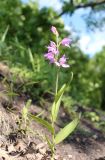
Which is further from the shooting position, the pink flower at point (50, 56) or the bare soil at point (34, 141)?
the bare soil at point (34, 141)

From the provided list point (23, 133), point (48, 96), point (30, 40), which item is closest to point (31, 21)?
point (30, 40)

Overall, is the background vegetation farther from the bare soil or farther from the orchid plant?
the orchid plant

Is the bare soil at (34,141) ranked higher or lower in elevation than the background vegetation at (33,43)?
lower

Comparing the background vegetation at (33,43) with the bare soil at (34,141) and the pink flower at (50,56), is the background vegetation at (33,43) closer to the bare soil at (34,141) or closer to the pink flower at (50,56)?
the bare soil at (34,141)

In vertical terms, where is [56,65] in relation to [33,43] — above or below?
above

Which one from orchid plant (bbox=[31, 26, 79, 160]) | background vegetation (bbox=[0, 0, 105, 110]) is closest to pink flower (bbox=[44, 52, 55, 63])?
orchid plant (bbox=[31, 26, 79, 160])

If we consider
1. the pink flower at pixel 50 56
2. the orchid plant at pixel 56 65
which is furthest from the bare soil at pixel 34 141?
the pink flower at pixel 50 56

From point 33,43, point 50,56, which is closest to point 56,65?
point 50,56

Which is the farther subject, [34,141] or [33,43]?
[33,43]

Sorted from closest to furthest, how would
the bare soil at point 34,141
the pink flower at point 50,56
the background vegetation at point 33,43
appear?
1. the pink flower at point 50,56
2. the bare soil at point 34,141
3. the background vegetation at point 33,43

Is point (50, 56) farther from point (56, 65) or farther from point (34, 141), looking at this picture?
point (34, 141)

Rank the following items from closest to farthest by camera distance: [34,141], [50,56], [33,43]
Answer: [50,56] → [34,141] → [33,43]

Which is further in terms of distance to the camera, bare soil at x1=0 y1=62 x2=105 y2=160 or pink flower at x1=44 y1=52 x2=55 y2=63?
bare soil at x1=0 y1=62 x2=105 y2=160
